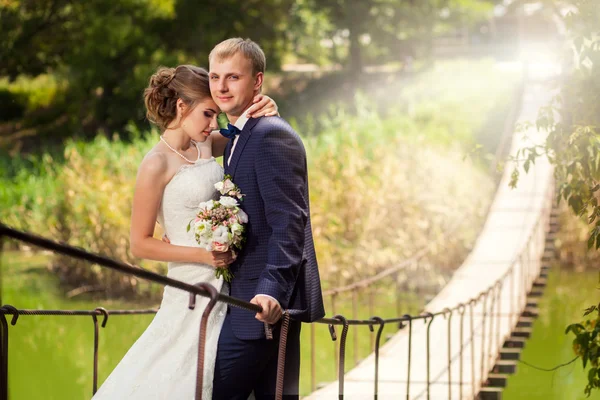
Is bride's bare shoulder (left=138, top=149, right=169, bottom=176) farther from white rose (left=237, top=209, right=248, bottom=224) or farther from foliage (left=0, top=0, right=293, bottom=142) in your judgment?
foliage (left=0, top=0, right=293, bottom=142)

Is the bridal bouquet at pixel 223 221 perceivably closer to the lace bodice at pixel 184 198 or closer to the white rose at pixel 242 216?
the white rose at pixel 242 216

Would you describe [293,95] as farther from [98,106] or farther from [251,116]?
[251,116]

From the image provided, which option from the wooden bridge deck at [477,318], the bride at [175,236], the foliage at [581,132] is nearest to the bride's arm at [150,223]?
the bride at [175,236]

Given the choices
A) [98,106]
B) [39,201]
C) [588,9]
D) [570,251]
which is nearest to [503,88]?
[98,106]

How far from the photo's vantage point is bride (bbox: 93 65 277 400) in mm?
2430

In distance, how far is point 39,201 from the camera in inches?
526

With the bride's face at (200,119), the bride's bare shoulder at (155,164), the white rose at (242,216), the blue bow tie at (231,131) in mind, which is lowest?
the white rose at (242,216)

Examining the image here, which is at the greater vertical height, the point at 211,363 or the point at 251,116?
the point at 251,116

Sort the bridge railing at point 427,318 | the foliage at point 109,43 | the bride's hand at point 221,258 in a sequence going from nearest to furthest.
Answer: the bridge railing at point 427,318, the bride's hand at point 221,258, the foliage at point 109,43

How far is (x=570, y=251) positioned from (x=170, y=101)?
11761mm

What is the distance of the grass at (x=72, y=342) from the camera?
9.97 meters

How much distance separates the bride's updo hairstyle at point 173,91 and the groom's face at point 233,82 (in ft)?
0.47

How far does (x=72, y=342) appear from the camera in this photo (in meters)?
11.2

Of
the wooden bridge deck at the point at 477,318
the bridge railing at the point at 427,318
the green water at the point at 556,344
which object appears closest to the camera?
the bridge railing at the point at 427,318
